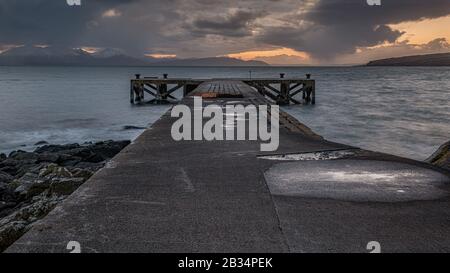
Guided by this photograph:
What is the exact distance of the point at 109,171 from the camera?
4.99 metres

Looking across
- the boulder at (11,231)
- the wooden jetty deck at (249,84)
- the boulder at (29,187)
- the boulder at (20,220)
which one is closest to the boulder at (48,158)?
the boulder at (29,187)

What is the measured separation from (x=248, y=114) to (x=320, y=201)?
22.0 feet

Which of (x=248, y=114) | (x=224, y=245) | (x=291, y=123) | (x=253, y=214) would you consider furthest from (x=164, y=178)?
(x=248, y=114)

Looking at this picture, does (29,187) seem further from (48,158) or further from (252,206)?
(252,206)

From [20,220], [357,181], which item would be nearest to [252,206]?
[357,181]

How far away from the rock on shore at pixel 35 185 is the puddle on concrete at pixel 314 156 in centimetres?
314

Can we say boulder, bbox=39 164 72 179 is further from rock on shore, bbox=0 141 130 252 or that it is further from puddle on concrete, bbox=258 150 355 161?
puddle on concrete, bbox=258 150 355 161

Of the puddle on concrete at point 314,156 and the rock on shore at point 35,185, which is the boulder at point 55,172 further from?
the puddle on concrete at point 314,156

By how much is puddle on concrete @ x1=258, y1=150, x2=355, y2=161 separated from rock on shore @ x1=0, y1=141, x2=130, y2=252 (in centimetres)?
314

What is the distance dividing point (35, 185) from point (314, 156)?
510cm

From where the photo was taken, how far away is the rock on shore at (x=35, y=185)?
5492 millimetres

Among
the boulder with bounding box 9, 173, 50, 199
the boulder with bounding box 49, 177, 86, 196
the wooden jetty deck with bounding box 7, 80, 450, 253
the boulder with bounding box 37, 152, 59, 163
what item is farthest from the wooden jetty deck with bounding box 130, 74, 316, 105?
the wooden jetty deck with bounding box 7, 80, 450, 253
